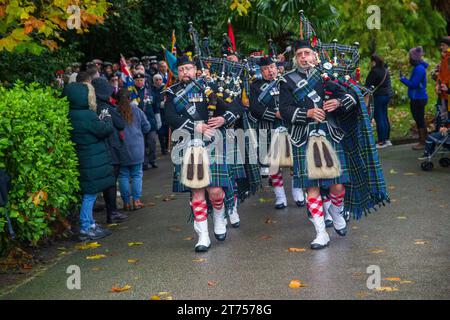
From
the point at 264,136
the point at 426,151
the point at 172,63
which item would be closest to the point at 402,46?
the point at 426,151

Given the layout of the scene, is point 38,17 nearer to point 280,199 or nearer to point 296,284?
point 280,199

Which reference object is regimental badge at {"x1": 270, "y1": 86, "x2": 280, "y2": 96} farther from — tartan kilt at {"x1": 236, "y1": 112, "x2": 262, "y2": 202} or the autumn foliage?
the autumn foliage

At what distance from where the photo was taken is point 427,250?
782 centimetres

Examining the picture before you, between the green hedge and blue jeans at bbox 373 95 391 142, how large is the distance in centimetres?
865

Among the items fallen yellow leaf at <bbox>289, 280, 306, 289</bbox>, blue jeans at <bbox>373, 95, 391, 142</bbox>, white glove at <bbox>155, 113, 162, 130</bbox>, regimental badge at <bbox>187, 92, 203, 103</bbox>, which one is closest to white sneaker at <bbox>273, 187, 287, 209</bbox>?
regimental badge at <bbox>187, 92, 203, 103</bbox>

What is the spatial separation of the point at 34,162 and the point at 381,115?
9502 mm

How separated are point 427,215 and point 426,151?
3.48m

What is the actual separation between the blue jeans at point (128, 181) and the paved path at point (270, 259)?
370 millimetres

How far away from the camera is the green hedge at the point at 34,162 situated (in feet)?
26.6

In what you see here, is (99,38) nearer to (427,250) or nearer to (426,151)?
(426,151)

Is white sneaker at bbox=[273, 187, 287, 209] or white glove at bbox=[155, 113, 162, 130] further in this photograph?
white glove at bbox=[155, 113, 162, 130]

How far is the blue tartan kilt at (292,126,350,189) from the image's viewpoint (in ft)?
26.9

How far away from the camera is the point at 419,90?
50.6 ft

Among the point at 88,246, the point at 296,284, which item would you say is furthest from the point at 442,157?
the point at 296,284
